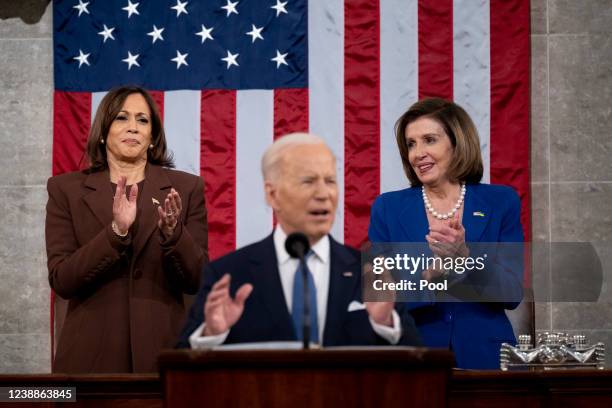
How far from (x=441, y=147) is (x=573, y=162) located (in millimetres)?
1971

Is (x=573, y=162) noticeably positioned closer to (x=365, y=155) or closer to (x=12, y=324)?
(x=365, y=155)

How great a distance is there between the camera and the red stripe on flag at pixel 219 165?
4.96 metres

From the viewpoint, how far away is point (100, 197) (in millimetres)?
3400

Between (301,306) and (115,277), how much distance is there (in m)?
1.30

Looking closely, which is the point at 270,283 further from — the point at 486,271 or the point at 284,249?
the point at 486,271

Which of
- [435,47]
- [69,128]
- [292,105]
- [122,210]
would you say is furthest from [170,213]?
[435,47]

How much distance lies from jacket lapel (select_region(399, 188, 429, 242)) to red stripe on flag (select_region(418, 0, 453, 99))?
1744 mm

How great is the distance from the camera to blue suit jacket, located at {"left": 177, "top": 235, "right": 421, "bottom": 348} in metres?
2.19

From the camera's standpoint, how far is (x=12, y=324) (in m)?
5.11

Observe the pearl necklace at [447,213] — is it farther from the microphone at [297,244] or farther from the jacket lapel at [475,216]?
the microphone at [297,244]

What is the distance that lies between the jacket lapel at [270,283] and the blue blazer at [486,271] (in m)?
0.88

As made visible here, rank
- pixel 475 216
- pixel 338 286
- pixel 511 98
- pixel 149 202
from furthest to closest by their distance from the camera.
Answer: pixel 511 98
pixel 149 202
pixel 475 216
pixel 338 286

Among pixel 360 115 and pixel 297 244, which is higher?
pixel 360 115

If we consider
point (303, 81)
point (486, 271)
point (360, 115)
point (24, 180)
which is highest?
point (303, 81)
